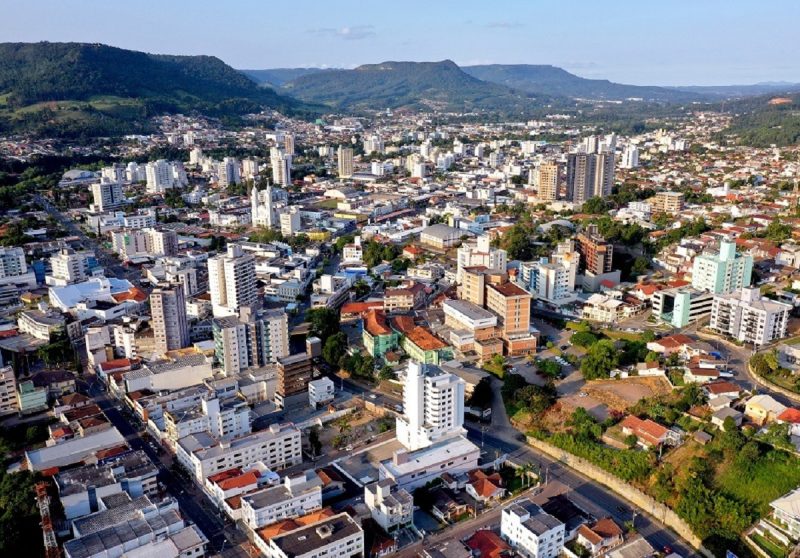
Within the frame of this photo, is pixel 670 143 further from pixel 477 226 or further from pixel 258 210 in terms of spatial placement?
pixel 258 210

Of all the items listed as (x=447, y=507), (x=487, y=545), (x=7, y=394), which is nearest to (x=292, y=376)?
(x=447, y=507)

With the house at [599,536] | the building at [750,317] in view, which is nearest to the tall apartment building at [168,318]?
the house at [599,536]

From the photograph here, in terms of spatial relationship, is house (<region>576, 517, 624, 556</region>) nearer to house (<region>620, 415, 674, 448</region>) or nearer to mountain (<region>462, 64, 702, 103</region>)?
house (<region>620, 415, 674, 448</region>)

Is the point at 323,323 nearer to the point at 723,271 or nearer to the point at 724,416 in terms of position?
the point at 724,416

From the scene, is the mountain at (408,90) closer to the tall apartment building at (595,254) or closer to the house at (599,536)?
the tall apartment building at (595,254)

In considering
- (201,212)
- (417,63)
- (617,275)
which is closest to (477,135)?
(201,212)

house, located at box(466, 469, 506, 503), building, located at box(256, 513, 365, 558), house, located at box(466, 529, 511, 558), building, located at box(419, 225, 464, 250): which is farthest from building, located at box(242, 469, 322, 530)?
building, located at box(419, 225, 464, 250)
